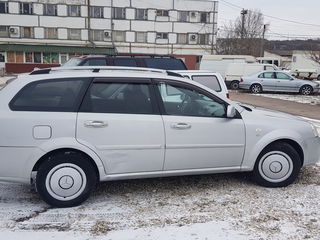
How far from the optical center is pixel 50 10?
4434 cm

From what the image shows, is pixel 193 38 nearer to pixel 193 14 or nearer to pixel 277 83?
pixel 193 14

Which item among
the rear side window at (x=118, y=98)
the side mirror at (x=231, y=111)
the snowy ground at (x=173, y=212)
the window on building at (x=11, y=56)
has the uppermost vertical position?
the window on building at (x=11, y=56)

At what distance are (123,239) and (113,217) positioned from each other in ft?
1.69

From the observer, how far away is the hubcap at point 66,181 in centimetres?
395

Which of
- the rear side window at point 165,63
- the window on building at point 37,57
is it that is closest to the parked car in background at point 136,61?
the rear side window at point 165,63

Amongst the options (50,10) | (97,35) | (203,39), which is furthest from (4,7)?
(203,39)

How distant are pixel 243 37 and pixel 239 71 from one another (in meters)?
30.5

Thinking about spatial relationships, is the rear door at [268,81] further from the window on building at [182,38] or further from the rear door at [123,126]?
the window on building at [182,38]

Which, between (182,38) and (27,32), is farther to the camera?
(182,38)

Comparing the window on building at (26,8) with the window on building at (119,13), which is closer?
the window on building at (26,8)

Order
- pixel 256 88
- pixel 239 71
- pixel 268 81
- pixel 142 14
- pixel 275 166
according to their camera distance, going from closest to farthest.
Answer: pixel 275 166, pixel 268 81, pixel 256 88, pixel 239 71, pixel 142 14

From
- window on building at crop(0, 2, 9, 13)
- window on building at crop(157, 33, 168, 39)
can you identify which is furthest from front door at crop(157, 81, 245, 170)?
window on building at crop(0, 2, 9, 13)

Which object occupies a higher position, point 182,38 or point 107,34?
point 107,34

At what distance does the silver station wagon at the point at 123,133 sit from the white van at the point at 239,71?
63.0ft
